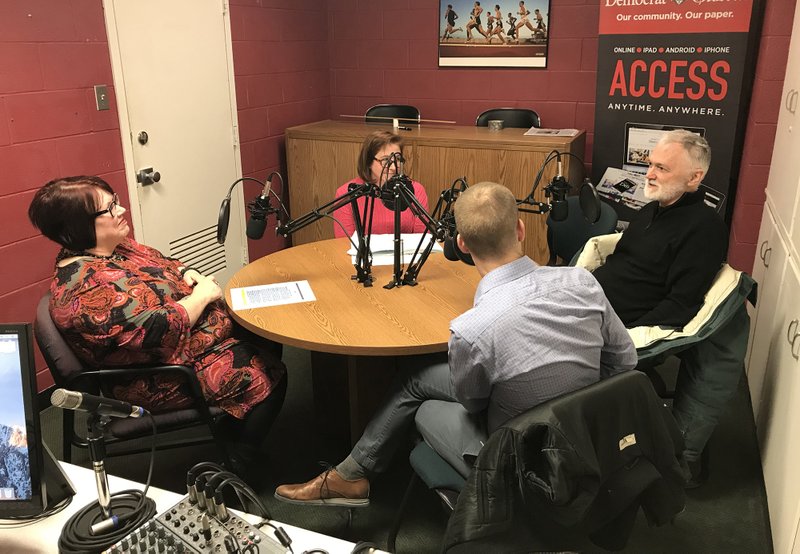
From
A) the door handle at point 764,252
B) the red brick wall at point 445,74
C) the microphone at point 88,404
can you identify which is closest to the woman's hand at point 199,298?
the microphone at point 88,404

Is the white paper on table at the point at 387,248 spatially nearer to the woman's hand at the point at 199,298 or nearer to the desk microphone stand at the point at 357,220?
the desk microphone stand at the point at 357,220

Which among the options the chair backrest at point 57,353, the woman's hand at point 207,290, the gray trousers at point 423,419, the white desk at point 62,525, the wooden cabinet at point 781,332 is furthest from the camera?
the woman's hand at point 207,290

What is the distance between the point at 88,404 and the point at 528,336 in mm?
930

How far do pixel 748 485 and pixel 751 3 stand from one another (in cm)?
249

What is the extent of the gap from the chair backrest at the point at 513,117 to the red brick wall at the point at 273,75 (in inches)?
51.9

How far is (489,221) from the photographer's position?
1650 millimetres

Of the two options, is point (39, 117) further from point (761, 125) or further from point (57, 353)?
point (761, 125)

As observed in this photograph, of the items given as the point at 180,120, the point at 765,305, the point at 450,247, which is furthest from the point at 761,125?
the point at 180,120

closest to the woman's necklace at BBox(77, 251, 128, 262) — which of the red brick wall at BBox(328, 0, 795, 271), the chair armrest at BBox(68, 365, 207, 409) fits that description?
the chair armrest at BBox(68, 365, 207, 409)

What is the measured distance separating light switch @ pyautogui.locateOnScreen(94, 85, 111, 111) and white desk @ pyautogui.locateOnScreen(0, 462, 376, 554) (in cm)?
224

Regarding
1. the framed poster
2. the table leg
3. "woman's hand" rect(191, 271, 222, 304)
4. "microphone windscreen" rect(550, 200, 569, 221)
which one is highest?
the framed poster

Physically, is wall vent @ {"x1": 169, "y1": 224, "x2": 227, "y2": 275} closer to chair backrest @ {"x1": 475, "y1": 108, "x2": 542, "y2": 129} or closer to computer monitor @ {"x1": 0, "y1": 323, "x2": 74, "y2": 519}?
chair backrest @ {"x1": 475, "y1": 108, "x2": 542, "y2": 129}

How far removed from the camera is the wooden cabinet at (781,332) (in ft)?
6.61

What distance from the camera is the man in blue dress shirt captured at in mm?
1521
